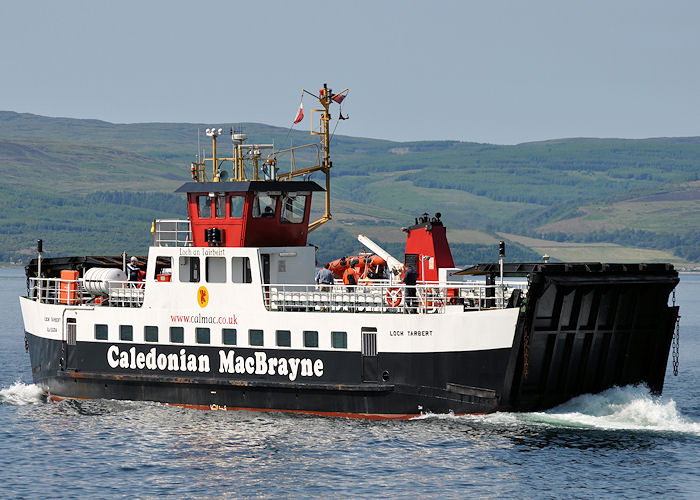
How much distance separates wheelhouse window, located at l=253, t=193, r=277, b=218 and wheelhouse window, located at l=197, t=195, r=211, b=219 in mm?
1525

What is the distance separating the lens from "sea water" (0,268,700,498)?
2538 centimetres

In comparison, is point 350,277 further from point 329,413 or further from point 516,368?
point 516,368

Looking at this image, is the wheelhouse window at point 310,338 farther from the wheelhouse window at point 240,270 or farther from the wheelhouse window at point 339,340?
the wheelhouse window at point 240,270

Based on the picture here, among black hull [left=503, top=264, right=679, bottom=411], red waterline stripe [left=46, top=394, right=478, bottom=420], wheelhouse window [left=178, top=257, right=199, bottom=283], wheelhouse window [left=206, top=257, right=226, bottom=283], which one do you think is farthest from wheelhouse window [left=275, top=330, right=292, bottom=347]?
black hull [left=503, top=264, right=679, bottom=411]

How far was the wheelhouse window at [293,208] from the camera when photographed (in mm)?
34344

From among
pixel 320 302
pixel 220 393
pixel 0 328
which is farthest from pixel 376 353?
pixel 0 328

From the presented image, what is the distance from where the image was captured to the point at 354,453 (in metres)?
27.8

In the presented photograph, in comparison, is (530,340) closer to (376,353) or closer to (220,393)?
(376,353)

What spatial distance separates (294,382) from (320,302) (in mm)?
2343

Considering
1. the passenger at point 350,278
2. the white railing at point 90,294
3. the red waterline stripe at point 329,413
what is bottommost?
the red waterline stripe at point 329,413

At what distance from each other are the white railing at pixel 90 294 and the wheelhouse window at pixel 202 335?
7.96 feet

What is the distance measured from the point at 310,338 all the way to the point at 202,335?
3.54m

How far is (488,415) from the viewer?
96.1 feet

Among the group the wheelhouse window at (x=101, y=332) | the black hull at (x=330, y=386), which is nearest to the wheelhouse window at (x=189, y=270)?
the black hull at (x=330, y=386)
